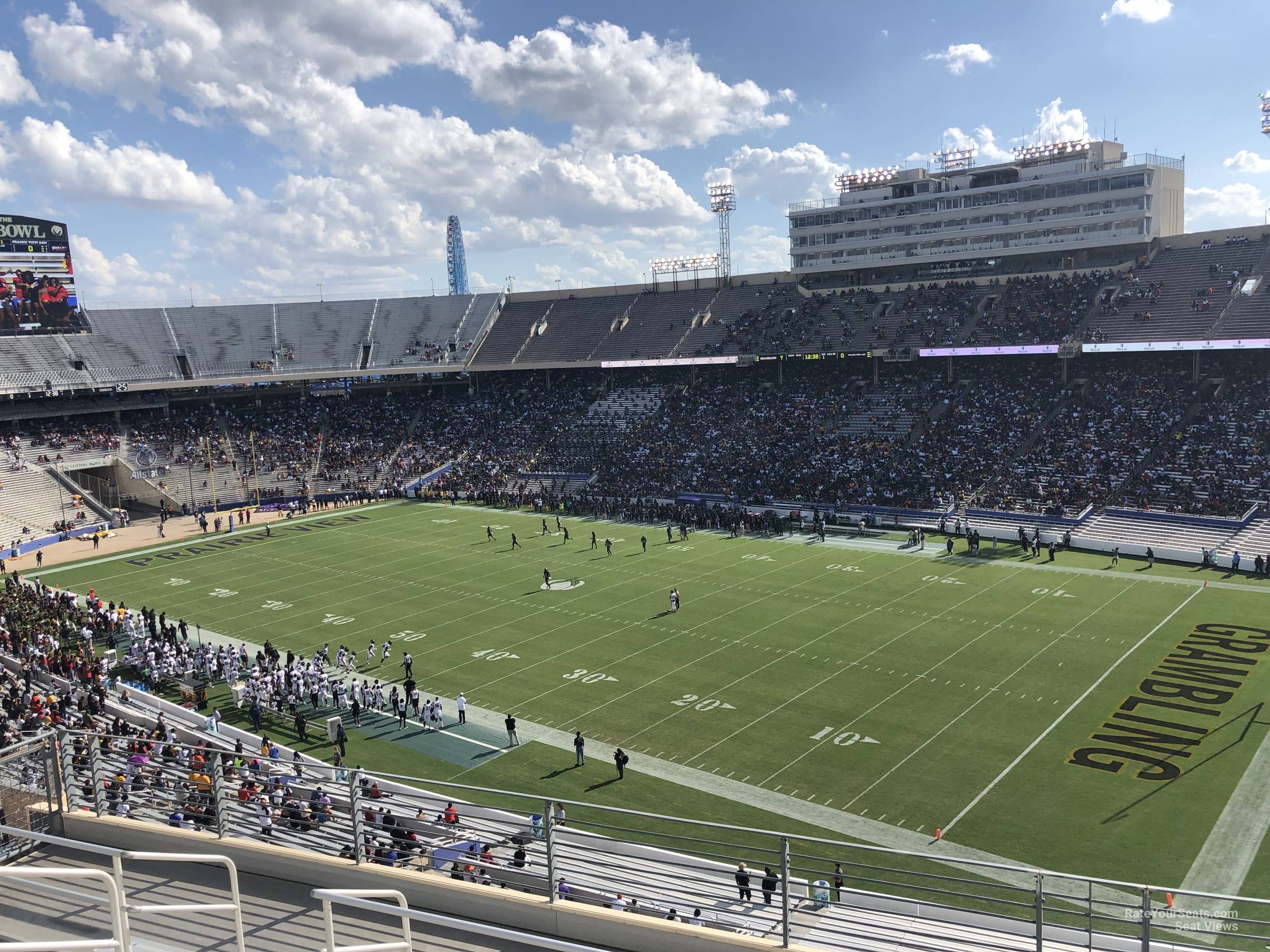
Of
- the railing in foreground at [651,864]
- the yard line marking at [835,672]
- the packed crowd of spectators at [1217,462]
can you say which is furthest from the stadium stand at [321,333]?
the railing in foreground at [651,864]

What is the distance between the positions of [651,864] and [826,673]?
51.7 feet

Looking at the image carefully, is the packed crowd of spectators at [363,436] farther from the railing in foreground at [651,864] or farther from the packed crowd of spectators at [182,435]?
the railing in foreground at [651,864]

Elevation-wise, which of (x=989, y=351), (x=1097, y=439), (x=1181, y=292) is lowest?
(x=1097, y=439)

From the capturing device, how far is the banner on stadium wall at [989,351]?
164 ft

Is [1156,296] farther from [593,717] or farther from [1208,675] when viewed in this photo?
[593,717]

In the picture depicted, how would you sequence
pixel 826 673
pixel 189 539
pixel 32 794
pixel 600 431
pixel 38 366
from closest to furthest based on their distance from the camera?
pixel 32 794, pixel 826 673, pixel 189 539, pixel 38 366, pixel 600 431

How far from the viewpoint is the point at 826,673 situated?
82.1ft

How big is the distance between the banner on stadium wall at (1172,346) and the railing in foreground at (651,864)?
37010mm

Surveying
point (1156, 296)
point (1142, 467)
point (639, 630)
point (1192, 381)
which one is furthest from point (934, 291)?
point (639, 630)

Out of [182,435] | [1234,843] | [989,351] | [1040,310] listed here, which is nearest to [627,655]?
[1234,843]

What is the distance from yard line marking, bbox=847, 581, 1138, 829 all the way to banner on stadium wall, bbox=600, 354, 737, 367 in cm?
3344

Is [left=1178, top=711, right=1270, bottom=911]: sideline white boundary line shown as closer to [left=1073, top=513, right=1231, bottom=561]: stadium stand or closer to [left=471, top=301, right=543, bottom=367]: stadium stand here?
[left=1073, top=513, right=1231, bottom=561]: stadium stand

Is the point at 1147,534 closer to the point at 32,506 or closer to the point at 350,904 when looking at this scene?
the point at 350,904

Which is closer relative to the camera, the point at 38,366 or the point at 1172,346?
the point at 1172,346
